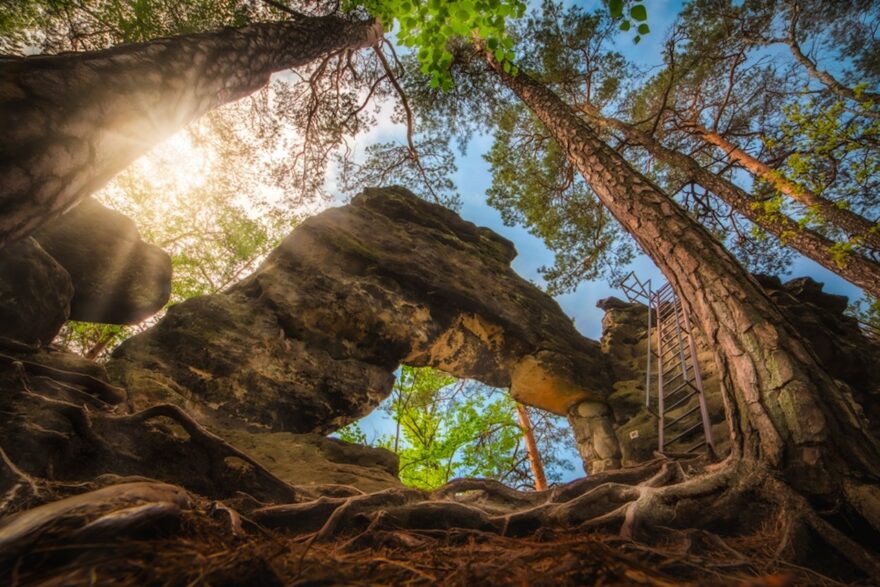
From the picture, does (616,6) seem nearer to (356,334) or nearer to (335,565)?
(335,565)

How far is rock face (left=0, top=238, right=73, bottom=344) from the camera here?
2.77 metres

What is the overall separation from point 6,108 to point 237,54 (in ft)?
10.6

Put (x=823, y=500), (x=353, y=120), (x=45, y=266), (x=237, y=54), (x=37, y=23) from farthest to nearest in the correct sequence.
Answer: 1. (x=353, y=120)
2. (x=37, y=23)
3. (x=237, y=54)
4. (x=45, y=266)
5. (x=823, y=500)

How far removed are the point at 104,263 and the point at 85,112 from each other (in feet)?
8.98

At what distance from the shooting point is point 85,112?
2.00m

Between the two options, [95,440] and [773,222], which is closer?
[95,440]

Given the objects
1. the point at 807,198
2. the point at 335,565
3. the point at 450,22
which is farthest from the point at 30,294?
the point at 807,198

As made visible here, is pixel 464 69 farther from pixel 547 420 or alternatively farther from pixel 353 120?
pixel 547 420

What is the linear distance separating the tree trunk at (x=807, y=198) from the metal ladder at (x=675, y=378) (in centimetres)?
203

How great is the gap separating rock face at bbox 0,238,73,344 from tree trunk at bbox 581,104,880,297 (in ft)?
26.1

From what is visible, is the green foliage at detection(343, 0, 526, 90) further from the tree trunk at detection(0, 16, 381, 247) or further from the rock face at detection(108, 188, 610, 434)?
the rock face at detection(108, 188, 610, 434)

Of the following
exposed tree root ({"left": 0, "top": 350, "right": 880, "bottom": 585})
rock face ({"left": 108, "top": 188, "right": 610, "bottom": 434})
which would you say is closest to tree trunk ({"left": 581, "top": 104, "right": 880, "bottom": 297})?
rock face ({"left": 108, "top": 188, "right": 610, "bottom": 434})

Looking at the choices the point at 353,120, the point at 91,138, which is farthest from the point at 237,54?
the point at 353,120

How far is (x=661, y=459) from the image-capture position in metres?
3.18
